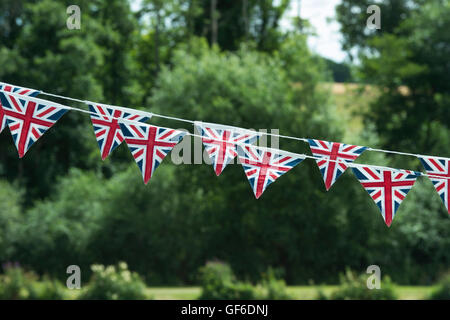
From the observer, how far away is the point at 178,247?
28625 millimetres

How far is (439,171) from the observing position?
1044 cm

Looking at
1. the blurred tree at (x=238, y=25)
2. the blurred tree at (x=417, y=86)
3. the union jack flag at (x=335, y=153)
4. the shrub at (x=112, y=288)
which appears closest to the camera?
the union jack flag at (x=335, y=153)

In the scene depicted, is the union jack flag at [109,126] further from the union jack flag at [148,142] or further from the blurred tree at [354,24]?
the blurred tree at [354,24]

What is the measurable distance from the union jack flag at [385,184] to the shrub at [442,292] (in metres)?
11.8

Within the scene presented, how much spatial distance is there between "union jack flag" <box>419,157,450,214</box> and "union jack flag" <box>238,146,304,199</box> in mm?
1907

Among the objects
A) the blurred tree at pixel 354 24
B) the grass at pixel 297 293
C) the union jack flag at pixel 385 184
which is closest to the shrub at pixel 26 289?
the grass at pixel 297 293

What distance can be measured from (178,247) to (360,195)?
752cm

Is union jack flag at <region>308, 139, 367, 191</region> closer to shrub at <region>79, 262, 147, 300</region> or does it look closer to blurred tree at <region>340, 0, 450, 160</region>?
shrub at <region>79, 262, 147, 300</region>

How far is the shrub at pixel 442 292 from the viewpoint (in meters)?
21.2

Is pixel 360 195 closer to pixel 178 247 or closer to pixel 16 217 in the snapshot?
pixel 178 247

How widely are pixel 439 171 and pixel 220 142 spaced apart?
3.24 metres

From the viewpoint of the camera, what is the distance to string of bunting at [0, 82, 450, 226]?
33.6 feet

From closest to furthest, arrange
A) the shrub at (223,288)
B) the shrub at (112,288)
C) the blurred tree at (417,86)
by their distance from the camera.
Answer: the shrub at (112,288)
the shrub at (223,288)
the blurred tree at (417,86)
